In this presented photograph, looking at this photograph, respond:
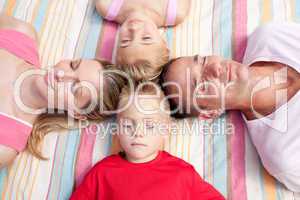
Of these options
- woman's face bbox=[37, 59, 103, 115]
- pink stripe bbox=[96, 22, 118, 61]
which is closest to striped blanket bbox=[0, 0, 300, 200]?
pink stripe bbox=[96, 22, 118, 61]

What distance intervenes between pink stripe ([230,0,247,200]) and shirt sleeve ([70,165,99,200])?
361 millimetres

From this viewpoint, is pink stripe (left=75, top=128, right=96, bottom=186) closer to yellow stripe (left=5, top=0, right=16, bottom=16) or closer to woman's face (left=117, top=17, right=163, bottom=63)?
woman's face (left=117, top=17, right=163, bottom=63)

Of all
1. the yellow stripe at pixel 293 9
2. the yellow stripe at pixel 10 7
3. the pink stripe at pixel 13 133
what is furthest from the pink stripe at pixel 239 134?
the yellow stripe at pixel 10 7

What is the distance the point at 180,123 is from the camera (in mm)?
1179

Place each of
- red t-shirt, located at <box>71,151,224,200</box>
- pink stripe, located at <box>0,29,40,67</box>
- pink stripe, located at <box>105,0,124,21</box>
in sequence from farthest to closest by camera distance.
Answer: pink stripe, located at <box>105,0,124,21</box>
pink stripe, located at <box>0,29,40,67</box>
red t-shirt, located at <box>71,151,224,200</box>

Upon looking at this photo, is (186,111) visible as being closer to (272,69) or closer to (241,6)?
(272,69)

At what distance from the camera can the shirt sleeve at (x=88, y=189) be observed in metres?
1.01

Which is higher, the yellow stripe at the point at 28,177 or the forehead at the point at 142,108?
the forehead at the point at 142,108

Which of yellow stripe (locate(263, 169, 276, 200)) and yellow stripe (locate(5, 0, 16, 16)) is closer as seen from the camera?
yellow stripe (locate(263, 169, 276, 200))

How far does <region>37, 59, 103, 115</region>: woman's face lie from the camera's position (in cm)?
109

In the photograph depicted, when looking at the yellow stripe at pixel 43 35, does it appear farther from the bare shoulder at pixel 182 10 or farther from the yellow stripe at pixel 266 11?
the yellow stripe at pixel 266 11

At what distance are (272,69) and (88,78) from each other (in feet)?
1.77

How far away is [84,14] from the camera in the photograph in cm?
140

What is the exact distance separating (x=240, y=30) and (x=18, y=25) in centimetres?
72
